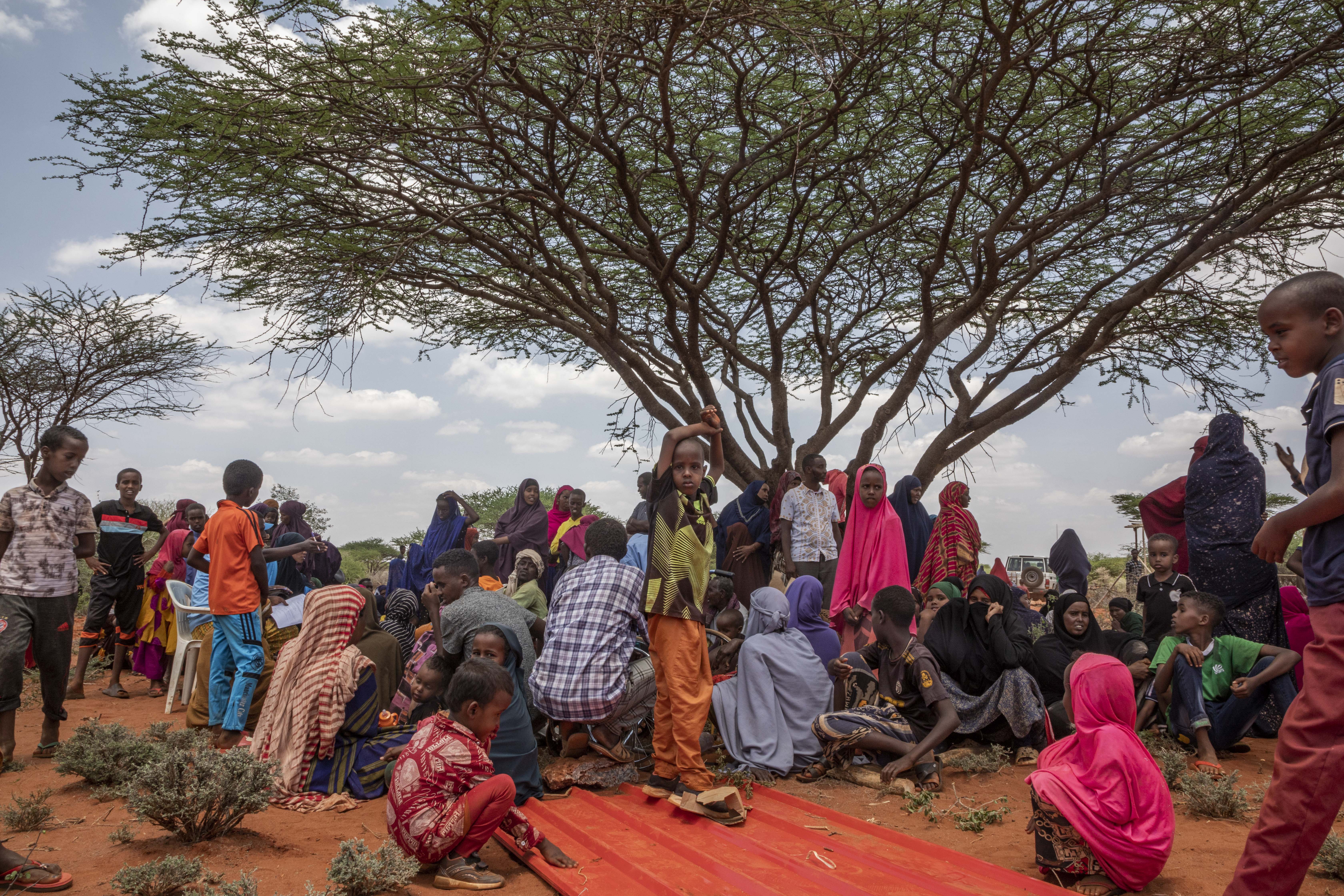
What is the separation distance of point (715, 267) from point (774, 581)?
3.63 metres

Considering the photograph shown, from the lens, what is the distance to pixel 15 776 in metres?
5.22

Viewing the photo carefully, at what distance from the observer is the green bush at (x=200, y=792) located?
3535 mm

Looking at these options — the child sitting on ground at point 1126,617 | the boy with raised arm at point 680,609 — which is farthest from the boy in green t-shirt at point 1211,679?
the boy with raised arm at point 680,609

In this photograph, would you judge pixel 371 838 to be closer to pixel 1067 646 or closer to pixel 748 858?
pixel 748 858

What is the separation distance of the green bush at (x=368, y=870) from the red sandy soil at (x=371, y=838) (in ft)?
0.62

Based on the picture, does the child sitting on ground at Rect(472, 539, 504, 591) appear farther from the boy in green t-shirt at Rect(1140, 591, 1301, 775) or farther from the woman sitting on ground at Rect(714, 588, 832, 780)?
the boy in green t-shirt at Rect(1140, 591, 1301, 775)

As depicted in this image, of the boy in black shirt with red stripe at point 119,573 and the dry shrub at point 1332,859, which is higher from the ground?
the boy in black shirt with red stripe at point 119,573

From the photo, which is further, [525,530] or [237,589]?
[525,530]

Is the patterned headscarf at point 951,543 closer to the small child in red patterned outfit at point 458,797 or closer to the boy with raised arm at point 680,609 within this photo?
the boy with raised arm at point 680,609

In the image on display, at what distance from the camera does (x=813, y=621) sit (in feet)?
19.7

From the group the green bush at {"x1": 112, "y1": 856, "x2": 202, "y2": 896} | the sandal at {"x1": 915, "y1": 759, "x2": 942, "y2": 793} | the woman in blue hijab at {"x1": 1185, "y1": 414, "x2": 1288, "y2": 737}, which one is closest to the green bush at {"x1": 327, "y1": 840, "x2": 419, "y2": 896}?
the green bush at {"x1": 112, "y1": 856, "x2": 202, "y2": 896}

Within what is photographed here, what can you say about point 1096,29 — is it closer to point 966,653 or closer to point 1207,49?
point 1207,49

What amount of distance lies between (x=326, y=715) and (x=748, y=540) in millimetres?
5394

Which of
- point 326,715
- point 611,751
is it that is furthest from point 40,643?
point 611,751
